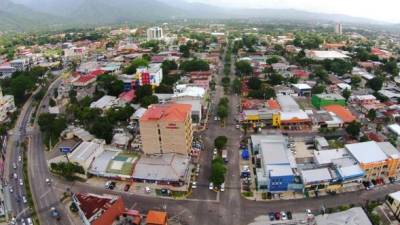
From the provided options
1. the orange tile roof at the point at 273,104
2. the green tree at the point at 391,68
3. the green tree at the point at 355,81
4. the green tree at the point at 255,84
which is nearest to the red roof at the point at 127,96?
the green tree at the point at 255,84

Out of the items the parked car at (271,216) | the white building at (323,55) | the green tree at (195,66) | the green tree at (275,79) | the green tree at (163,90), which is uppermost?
the white building at (323,55)

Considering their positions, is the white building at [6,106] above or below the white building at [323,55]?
below

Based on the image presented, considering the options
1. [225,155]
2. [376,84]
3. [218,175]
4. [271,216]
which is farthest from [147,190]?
[376,84]

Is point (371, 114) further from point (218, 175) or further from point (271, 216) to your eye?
point (218, 175)

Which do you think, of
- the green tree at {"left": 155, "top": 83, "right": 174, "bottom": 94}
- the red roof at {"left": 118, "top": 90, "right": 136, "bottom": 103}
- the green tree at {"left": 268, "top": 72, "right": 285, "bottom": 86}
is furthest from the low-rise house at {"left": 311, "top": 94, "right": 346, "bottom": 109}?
the red roof at {"left": 118, "top": 90, "right": 136, "bottom": 103}

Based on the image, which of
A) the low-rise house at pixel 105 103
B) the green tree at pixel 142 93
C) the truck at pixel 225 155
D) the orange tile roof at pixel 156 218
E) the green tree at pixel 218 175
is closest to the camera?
the orange tile roof at pixel 156 218

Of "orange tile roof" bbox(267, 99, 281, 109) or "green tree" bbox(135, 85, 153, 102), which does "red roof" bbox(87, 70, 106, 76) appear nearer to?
"green tree" bbox(135, 85, 153, 102)

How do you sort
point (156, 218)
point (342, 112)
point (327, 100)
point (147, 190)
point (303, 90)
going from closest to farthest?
point (156, 218), point (147, 190), point (342, 112), point (327, 100), point (303, 90)

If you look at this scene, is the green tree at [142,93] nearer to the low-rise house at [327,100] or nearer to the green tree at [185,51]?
the low-rise house at [327,100]
